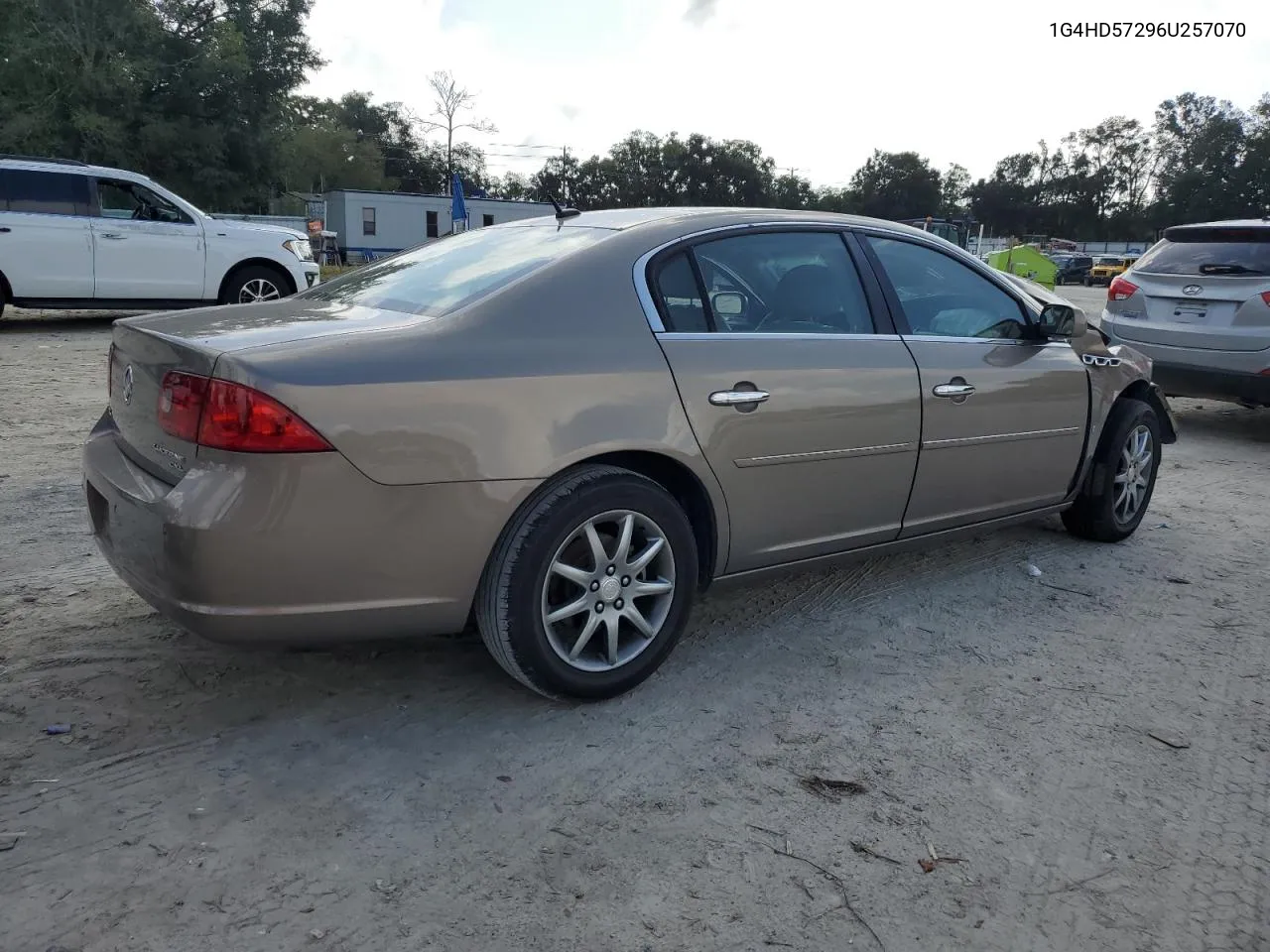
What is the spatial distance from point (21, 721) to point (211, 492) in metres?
0.99

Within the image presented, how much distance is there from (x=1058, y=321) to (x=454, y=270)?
261 centimetres

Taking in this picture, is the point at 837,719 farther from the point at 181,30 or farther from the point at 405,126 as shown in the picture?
the point at 405,126

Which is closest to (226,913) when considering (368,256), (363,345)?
(363,345)

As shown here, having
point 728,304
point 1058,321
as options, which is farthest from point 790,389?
point 1058,321

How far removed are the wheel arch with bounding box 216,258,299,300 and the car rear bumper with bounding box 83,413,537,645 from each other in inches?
391

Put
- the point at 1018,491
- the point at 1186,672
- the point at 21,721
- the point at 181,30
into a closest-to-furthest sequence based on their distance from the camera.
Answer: the point at 21,721 → the point at 1186,672 → the point at 1018,491 → the point at 181,30

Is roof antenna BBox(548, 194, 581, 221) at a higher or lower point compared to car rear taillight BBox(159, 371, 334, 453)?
higher

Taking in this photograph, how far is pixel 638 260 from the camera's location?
327 centimetres

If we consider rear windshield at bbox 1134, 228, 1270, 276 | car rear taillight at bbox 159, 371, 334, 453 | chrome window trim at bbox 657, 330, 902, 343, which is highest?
rear windshield at bbox 1134, 228, 1270, 276

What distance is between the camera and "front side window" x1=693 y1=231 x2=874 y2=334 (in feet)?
11.2

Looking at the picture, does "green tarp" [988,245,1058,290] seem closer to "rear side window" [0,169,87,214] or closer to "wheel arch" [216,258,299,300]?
"wheel arch" [216,258,299,300]

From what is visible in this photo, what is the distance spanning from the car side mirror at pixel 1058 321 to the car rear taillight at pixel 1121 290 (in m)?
4.32

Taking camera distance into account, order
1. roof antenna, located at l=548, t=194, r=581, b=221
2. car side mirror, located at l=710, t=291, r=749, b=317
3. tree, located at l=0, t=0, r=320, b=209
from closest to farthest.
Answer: car side mirror, located at l=710, t=291, r=749, b=317
roof antenna, located at l=548, t=194, r=581, b=221
tree, located at l=0, t=0, r=320, b=209

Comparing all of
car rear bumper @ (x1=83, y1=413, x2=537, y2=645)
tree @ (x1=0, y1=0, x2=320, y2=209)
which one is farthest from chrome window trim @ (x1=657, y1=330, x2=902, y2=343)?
tree @ (x1=0, y1=0, x2=320, y2=209)
